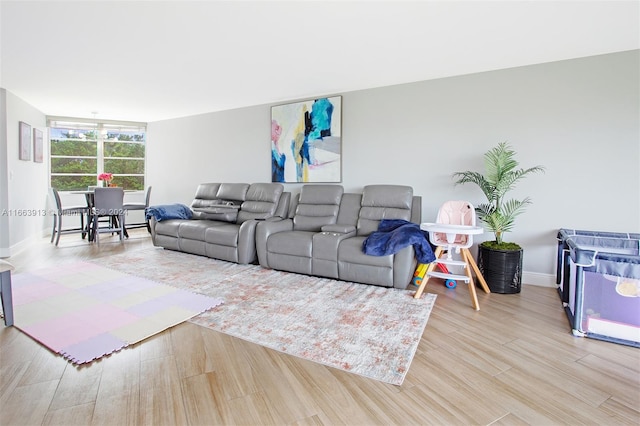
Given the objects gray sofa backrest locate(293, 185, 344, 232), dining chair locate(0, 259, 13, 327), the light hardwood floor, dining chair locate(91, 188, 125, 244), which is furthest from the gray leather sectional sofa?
dining chair locate(0, 259, 13, 327)

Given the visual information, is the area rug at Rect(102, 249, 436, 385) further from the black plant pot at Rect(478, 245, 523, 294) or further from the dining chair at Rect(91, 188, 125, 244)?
the dining chair at Rect(91, 188, 125, 244)

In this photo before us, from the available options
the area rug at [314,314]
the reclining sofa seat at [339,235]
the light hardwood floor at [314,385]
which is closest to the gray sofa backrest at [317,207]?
the reclining sofa seat at [339,235]

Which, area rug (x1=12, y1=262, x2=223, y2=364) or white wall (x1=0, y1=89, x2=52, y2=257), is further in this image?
white wall (x1=0, y1=89, x2=52, y2=257)

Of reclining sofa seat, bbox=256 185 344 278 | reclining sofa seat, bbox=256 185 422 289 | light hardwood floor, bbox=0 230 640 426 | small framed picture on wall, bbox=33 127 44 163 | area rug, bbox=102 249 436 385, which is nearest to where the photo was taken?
light hardwood floor, bbox=0 230 640 426

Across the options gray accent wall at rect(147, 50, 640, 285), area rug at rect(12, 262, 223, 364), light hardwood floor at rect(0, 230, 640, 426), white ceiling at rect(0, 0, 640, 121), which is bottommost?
light hardwood floor at rect(0, 230, 640, 426)

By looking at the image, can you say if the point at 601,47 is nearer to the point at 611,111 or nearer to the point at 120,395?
the point at 611,111

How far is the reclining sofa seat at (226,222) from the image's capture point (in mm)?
4184

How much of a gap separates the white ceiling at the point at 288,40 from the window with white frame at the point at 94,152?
2.51 m

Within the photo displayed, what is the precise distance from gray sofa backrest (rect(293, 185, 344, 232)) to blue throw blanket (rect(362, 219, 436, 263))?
2.96ft

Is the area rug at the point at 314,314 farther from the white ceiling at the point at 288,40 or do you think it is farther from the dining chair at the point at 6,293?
the white ceiling at the point at 288,40

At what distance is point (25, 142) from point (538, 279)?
7381 mm

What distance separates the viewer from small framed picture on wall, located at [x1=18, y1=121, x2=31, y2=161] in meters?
5.03

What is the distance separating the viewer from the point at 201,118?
6.27 metres

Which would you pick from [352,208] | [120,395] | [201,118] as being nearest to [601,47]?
[352,208]
